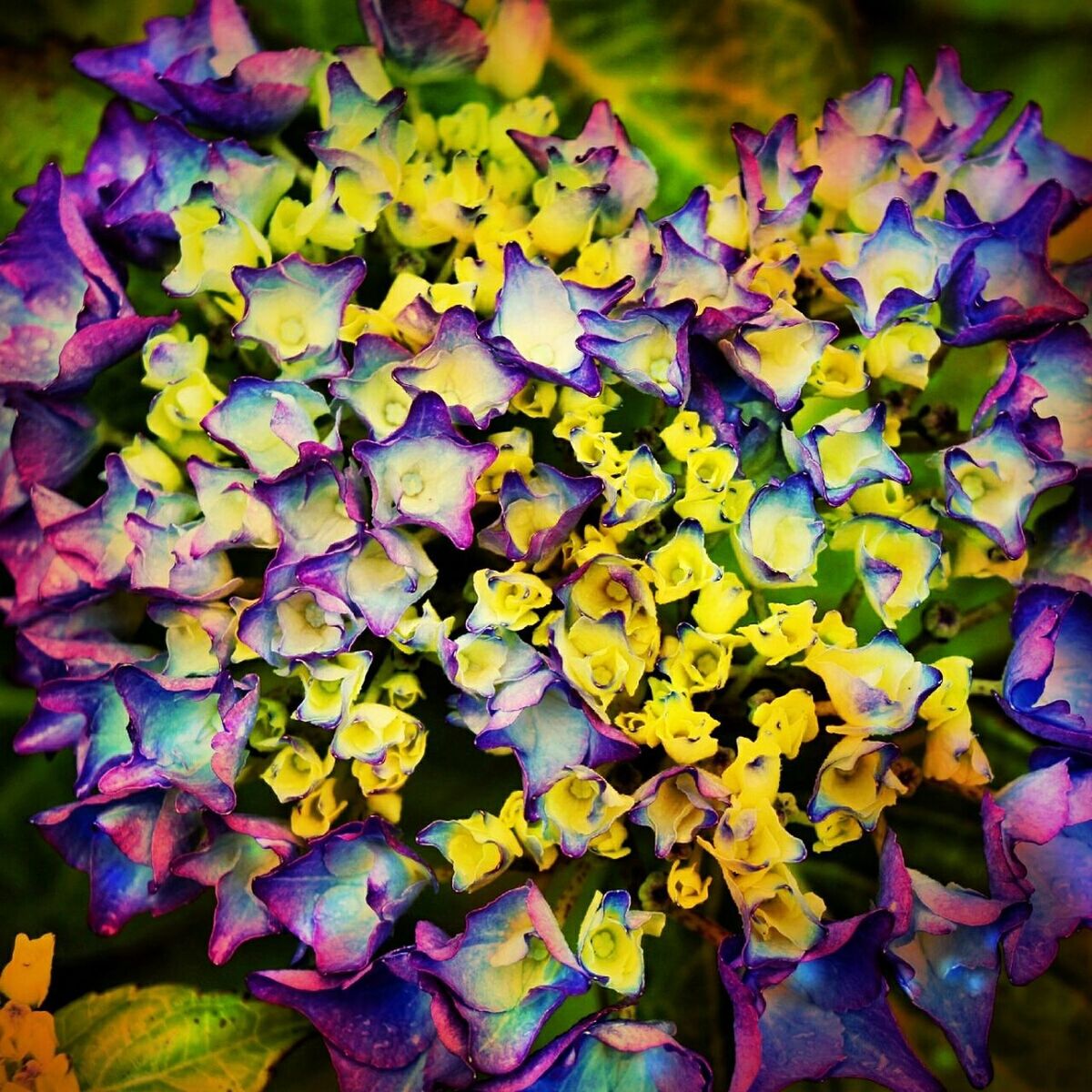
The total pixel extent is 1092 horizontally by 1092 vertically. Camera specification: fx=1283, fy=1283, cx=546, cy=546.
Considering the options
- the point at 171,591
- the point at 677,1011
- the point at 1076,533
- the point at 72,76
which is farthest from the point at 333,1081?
the point at 72,76

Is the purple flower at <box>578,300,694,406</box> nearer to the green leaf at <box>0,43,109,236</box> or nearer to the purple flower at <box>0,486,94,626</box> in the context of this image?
the purple flower at <box>0,486,94,626</box>

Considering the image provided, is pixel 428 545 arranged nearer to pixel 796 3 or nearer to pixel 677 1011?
pixel 677 1011

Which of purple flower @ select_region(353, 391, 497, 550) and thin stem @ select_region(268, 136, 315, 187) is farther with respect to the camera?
thin stem @ select_region(268, 136, 315, 187)

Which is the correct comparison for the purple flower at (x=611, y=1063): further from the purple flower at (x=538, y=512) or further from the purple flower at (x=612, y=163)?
the purple flower at (x=612, y=163)

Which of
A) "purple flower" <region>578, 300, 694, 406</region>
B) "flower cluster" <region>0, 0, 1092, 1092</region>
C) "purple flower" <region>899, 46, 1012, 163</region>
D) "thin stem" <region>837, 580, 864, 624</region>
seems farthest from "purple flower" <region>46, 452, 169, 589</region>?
"purple flower" <region>899, 46, 1012, 163</region>

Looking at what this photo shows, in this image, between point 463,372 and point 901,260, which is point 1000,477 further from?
point 463,372

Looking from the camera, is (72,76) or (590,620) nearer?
(590,620)
